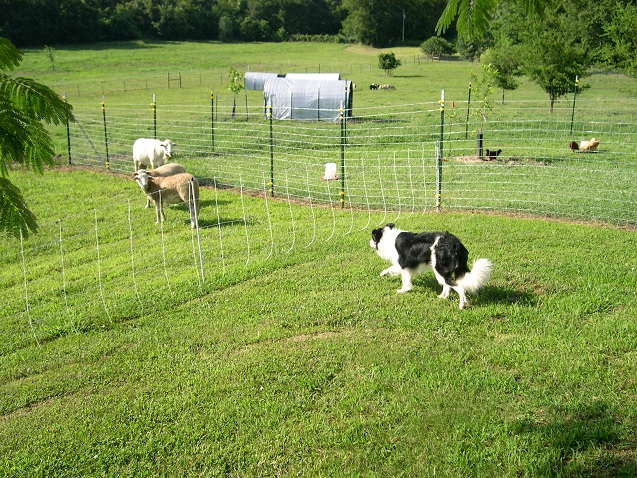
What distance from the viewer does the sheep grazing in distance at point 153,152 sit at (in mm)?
15754

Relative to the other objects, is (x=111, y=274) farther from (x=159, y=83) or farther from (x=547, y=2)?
(x=159, y=83)

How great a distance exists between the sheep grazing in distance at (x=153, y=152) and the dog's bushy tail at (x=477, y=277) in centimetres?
1078

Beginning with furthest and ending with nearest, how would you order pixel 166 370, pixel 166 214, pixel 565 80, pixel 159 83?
pixel 159 83
pixel 565 80
pixel 166 214
pixel 166 370

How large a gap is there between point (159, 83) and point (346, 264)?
45103 millimetres

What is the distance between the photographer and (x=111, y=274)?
9.02 m

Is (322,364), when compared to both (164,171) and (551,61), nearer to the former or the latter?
(164,171)

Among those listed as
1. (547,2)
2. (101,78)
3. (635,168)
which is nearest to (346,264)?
(547,2)

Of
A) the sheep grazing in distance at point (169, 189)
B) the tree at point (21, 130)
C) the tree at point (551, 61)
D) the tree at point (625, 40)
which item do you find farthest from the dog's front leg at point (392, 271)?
the tree at point (551, 61)

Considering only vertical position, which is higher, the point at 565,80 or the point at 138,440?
the point at 565,80

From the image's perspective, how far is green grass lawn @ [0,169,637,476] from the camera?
4.50 meters

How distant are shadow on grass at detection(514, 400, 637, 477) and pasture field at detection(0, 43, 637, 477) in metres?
0.01

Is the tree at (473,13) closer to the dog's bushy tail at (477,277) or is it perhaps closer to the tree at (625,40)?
the dog's bushy tail at (477,277)

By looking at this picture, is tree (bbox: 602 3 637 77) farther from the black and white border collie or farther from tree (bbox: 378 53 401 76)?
tree (bbox: 378 53 401 76)

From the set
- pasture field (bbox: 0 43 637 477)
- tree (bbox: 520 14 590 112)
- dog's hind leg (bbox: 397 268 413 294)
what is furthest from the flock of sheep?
tree (bbox: 520 14 590 112)
